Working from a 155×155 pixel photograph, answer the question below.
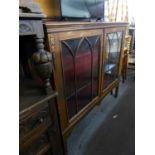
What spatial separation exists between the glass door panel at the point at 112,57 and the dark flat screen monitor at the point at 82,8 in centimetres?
31

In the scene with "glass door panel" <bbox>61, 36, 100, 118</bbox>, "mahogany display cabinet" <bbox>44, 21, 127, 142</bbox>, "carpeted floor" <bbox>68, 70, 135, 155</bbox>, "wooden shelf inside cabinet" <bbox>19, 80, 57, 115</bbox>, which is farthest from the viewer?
"carpeted floor" <bbox>68, 70, 135, 155</bbox>

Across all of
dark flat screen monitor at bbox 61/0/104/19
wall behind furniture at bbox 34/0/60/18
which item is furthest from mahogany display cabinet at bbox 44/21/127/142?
wall behind furniture at bbox 34/0/60/18

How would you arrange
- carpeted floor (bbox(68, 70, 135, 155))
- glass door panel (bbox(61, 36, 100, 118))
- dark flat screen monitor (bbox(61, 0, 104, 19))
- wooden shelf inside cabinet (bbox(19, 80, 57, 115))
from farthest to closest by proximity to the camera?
1. carpeted floor (bbox(68, 70, 135, 155))
2. dark flat screen monitor (bbox(61, 0, 104, 19))
3. glass door panel (bbox(61, 36, 100, 118))
4. wooden shelf inside cabinet (bbox(19, 80, 57, 115))

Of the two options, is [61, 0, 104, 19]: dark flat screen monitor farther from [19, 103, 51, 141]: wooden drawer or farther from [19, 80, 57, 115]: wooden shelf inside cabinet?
[19, 103, 51, 141]: wooden drawer

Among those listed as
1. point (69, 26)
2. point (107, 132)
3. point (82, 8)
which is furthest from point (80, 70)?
point (107, 132)

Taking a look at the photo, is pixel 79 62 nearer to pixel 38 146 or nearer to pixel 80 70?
pixel 80 70

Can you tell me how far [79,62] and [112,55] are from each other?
67 cm

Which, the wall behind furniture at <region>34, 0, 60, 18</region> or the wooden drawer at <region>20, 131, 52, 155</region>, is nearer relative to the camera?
the wooden drawer at <region>20, 131, 52, 155</region>

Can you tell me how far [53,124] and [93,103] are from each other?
638 millimetres

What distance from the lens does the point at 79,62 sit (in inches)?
44.3

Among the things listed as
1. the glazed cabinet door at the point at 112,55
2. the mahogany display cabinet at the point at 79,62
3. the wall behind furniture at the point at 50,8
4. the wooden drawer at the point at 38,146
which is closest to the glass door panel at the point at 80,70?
the mahogany display cabinet at the point at 79,62

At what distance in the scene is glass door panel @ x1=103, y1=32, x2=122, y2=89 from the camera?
149cm

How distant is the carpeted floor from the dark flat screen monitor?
1161 mm
